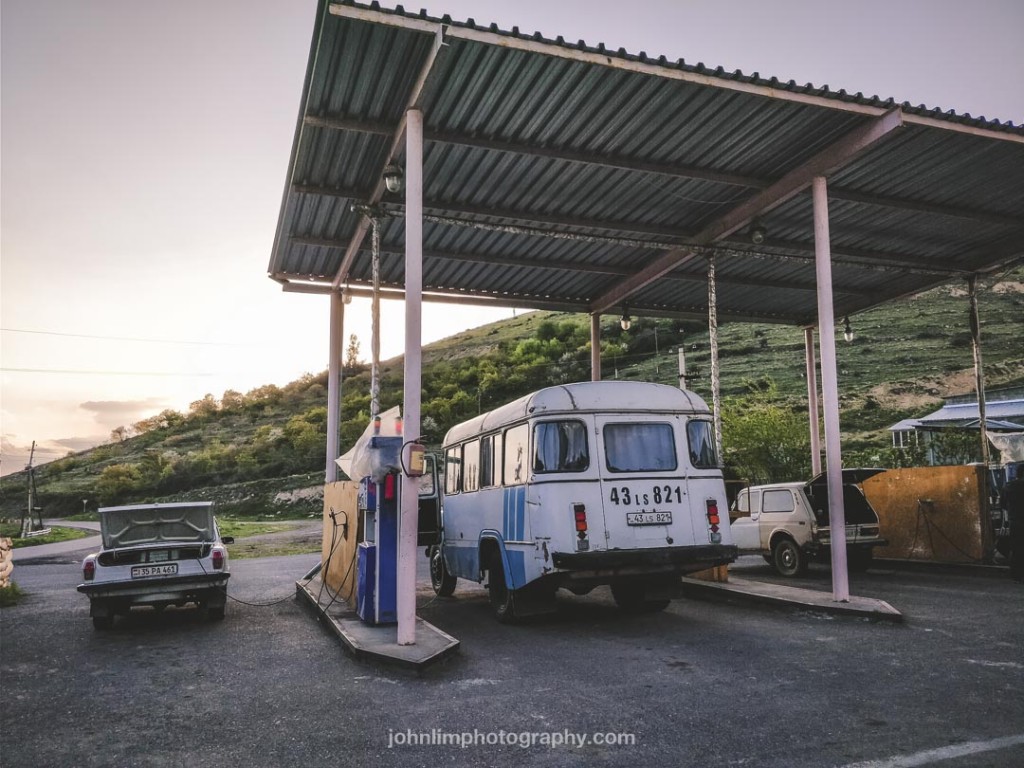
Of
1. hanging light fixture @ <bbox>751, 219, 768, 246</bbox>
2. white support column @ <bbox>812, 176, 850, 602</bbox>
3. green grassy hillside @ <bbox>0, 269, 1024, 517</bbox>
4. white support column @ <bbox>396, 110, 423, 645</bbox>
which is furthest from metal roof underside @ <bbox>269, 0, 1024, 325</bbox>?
green grassy hillside @ <bbox>0, 269, 1024, 517</bbox>

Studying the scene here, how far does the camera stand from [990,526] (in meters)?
14.2

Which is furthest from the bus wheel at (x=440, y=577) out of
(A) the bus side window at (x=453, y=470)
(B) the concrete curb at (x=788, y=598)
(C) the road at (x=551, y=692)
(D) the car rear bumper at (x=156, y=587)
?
(B) the concrete curb at (x=788, y=598)

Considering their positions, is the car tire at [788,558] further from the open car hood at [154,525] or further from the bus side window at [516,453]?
the open car hood at [154,525]

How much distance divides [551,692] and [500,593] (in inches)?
150

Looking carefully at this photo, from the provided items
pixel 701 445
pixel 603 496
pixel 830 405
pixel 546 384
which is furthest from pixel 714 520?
pixel 546 384

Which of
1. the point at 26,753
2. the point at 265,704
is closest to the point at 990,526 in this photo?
the point at 265,704

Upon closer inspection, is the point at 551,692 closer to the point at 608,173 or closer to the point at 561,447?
the point at 561,447

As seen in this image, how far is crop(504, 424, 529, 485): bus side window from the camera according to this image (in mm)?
9039

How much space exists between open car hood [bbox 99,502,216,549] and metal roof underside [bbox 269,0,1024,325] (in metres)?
5.24

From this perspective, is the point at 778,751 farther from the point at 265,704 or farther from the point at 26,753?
the point at 26,753

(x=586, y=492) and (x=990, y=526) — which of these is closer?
(x=586, y=492)

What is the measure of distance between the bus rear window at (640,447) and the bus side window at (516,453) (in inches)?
39.9

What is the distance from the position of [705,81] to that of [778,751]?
741 centimetres

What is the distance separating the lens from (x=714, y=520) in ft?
29.7
